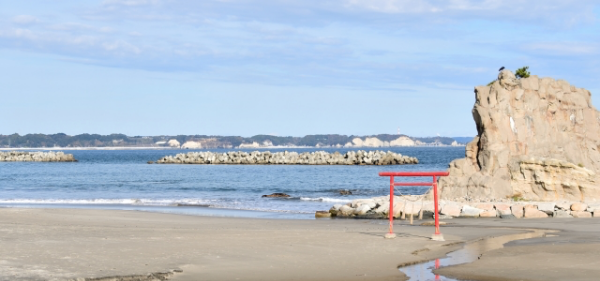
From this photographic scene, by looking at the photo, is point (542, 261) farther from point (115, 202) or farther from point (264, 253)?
point (115, 202)

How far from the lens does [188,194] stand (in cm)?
4250

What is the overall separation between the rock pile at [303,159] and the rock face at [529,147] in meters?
67.2

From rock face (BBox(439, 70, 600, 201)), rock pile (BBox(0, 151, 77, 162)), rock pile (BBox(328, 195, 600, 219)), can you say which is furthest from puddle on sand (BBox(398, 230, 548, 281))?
rock pile (BBox(0, 151, 77, 162))

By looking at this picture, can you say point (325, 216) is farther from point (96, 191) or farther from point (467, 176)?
point (96, 191)

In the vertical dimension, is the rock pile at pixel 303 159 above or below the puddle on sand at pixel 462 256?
above

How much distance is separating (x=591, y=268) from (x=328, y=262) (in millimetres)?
4597

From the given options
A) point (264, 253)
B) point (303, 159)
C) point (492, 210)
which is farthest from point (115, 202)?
point (303, 159)

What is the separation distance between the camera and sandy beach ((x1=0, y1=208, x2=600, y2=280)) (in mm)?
11289

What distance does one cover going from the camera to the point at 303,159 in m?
101

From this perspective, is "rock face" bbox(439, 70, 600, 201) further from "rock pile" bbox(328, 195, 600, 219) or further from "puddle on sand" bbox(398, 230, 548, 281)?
"puddle on sand" bbox(398, 230, 548, 281)

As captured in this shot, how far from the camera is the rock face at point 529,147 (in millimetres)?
26297

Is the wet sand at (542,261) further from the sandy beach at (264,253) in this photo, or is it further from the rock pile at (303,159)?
the rock pile at (303,159)

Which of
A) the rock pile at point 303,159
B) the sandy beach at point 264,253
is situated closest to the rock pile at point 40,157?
the rock pile at point 303,159

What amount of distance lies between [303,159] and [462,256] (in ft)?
285
